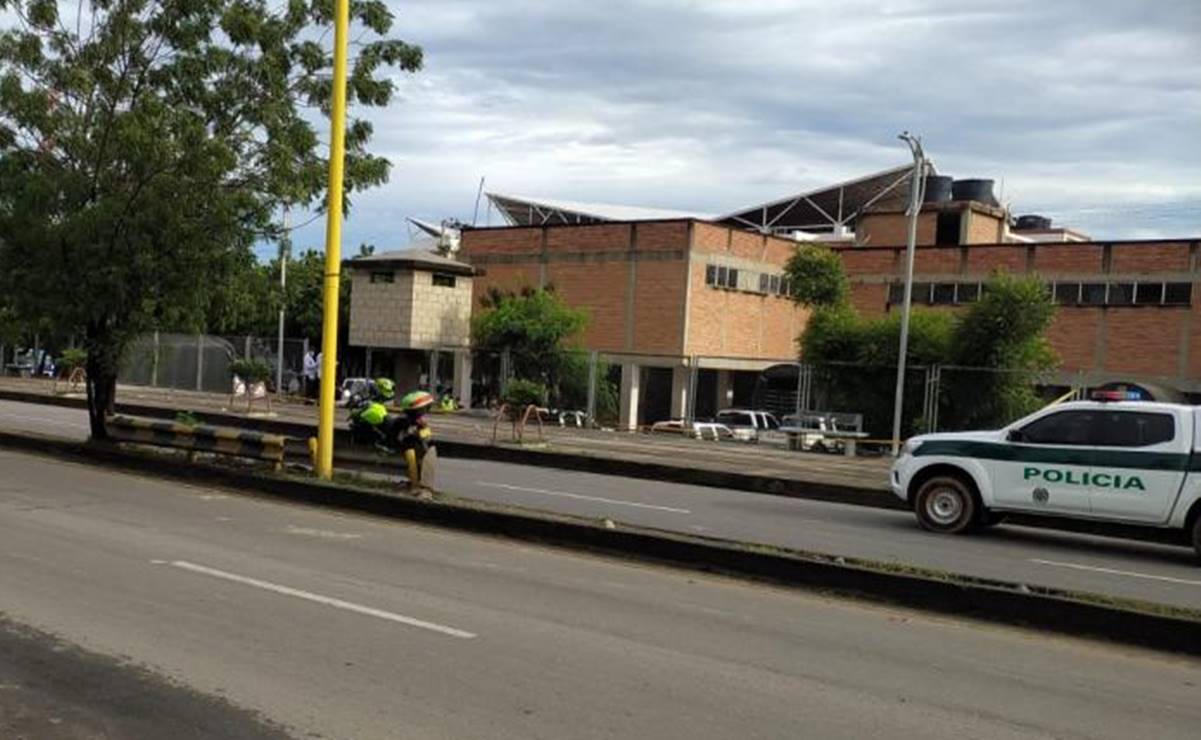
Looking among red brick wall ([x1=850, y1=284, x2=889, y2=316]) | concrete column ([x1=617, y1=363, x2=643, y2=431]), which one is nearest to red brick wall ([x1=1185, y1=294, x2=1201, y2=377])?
red brick wall ([x1=850, y1=284, x2=889, y2=316])

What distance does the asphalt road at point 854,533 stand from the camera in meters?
11.2

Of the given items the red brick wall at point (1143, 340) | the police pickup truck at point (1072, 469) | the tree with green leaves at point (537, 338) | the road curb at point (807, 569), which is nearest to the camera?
the road curb at point (807, 569)

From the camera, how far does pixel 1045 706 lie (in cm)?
612

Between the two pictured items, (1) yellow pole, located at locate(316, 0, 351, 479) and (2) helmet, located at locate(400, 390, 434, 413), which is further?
(1) yellow pole, located at locate(316, 0, 351, 479)

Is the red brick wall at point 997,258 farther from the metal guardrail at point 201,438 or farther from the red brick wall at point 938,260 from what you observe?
the metal guardrail at point 201,438

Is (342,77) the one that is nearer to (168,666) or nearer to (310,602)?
(310,602)

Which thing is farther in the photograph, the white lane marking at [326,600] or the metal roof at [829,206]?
the metal roof at [829,206]

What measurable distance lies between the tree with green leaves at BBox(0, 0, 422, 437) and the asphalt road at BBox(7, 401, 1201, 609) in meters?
4.82

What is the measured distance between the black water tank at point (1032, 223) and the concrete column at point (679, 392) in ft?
137

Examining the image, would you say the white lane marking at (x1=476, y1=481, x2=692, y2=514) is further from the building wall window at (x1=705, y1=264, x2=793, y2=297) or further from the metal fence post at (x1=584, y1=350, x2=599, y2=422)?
the building wall window at (x1=705, y1=264, x2=793, y2=297)

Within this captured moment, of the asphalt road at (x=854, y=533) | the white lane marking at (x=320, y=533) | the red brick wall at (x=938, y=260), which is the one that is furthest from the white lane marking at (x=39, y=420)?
the red brick wall at (x=938, y=260)

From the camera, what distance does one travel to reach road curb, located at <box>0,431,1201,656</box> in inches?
309

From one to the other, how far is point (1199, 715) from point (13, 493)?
11.9 metres

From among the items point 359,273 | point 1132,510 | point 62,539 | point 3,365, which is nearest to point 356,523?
point 62,539
